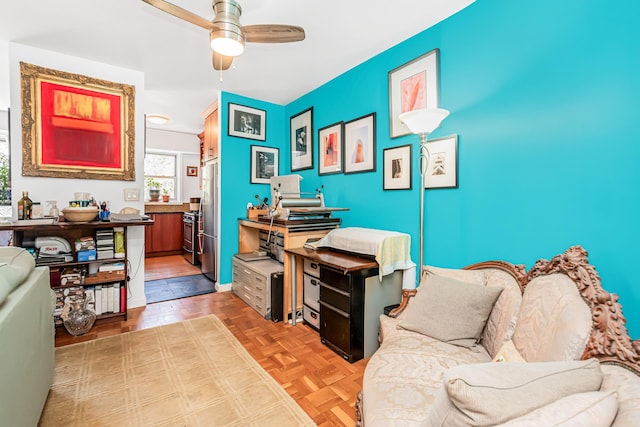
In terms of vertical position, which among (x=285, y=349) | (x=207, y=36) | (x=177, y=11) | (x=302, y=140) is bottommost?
(x=285, y=349)

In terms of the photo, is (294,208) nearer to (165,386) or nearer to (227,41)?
(227,41)

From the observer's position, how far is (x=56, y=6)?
209 cm

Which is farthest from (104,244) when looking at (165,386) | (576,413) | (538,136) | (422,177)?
(538,136)

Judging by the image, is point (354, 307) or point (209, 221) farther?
point (209, 221)

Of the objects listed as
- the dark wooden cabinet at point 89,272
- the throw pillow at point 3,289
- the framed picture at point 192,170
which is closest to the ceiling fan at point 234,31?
the throw pillow at point 3,289

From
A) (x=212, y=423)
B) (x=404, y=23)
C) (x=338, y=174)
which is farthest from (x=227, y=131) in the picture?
(x=212, y=423)

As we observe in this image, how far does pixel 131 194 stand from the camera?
125 inches

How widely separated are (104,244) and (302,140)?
2.47m

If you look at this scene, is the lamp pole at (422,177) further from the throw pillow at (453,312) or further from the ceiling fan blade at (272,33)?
the ceiling fan blade at (272,33)

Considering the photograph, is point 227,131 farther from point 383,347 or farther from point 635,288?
point 635,288

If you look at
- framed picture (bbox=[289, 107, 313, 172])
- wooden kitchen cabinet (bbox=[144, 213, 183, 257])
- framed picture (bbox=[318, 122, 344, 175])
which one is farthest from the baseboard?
wooden kitchen cabinet (bbox=[144, 213, 183, 257])

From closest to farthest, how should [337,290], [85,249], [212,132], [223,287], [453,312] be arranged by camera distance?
1. [453,312]
2. [337,290]
3. [85,249]
4. [223,287]
5. [212,132]

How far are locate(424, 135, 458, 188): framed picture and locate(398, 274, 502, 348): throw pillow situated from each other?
82cm

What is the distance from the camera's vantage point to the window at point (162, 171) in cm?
593
